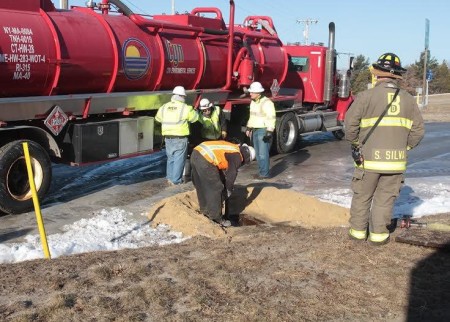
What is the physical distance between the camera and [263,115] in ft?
35.6

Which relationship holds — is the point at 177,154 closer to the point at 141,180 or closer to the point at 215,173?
the point at 141,180

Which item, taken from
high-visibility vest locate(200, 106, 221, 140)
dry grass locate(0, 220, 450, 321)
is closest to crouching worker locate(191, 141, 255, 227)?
dry grass locate(0, 220, 450, 321)

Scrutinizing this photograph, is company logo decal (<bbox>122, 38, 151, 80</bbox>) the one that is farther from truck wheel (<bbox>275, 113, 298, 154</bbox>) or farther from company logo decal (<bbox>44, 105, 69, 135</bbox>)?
truck wheel (<bbox>275, 113, 298, 154</bbox>)

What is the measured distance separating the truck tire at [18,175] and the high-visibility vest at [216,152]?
2.36 metres

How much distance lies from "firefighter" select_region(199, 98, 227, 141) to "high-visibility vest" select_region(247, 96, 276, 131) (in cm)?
69

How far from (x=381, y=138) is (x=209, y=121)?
5320 mm

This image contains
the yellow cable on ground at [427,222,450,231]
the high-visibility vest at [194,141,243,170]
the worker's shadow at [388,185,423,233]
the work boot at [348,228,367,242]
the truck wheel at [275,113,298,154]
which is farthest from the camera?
the truck wheel at [275,113,298,154]

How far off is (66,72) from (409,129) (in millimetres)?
4929

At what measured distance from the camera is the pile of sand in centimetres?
690

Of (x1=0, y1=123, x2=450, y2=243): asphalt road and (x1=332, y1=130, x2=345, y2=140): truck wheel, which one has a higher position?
(x1=332, y1=130, x2=345, y2=140): truck wheel

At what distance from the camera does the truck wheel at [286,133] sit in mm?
13680

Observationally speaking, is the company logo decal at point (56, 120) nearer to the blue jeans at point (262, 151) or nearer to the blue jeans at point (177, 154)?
the blue jeans at point (177, 154)

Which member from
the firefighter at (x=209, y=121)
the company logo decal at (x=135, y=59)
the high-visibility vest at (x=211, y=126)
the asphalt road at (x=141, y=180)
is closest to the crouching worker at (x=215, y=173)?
the asphalt road at (x=141, y=180)

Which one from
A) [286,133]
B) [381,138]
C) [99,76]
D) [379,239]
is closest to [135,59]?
[99,76]
